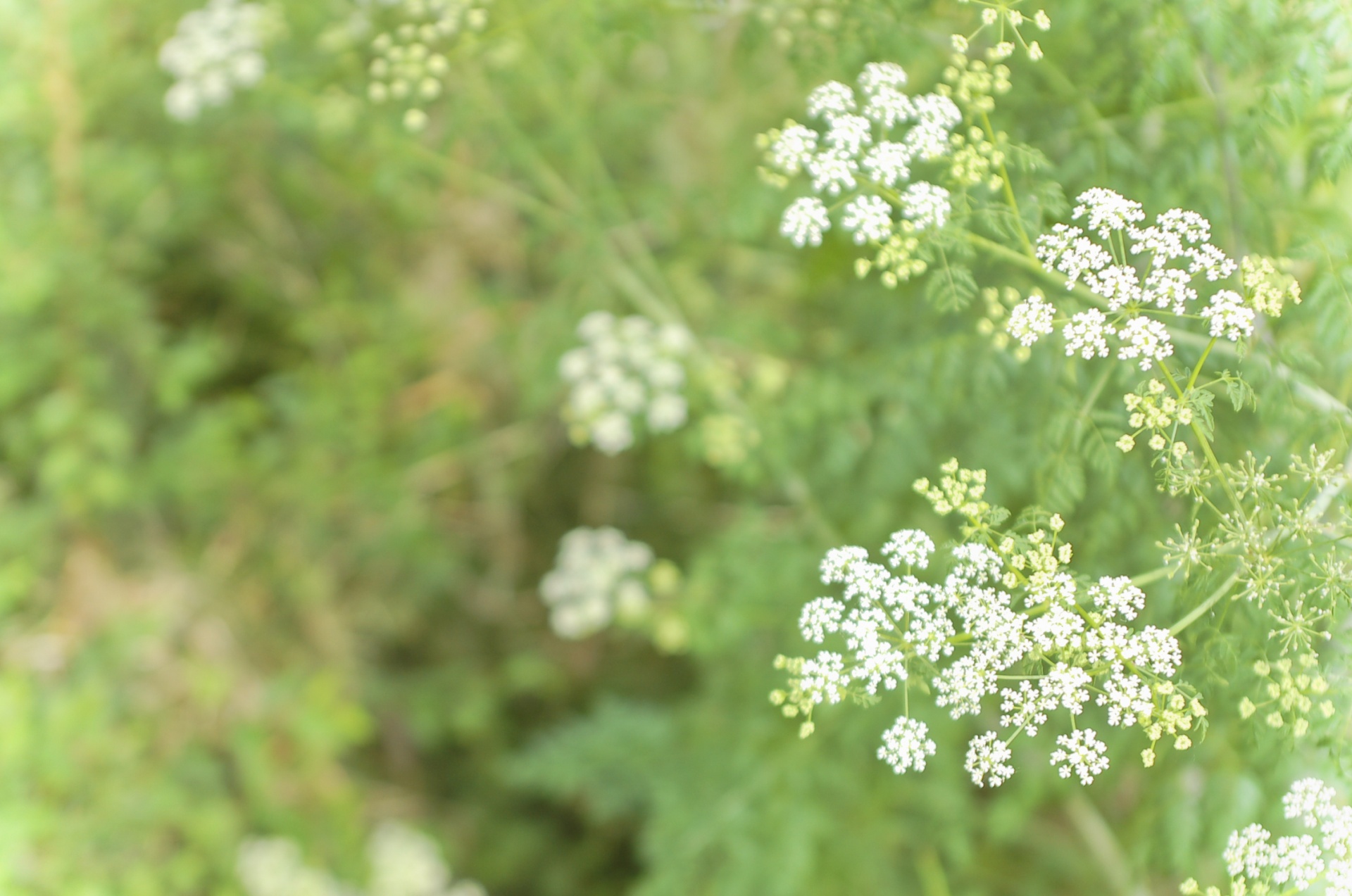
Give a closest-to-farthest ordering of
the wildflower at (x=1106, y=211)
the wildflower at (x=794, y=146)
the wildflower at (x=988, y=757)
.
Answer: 1. the wildflower at (x=988, y=757)
2. the wildflower at (x=1106, y=211)
3. the wildflower at (x=794, y=146)

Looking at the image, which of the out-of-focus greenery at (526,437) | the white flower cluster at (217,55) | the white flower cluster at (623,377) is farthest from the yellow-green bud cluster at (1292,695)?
the white flower cluster at (217,55)

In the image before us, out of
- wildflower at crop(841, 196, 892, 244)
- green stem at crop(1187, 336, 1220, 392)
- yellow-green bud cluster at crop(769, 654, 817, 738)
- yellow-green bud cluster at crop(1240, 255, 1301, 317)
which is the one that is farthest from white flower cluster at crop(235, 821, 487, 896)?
yellow-green bud cluster at crop(1240, 255, 1301, 317)

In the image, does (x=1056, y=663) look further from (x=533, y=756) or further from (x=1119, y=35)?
(x=533, y=756)

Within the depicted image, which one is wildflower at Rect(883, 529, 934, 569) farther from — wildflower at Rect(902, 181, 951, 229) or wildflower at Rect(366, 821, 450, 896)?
wildflower at Rect(366, 821, 450, 896)

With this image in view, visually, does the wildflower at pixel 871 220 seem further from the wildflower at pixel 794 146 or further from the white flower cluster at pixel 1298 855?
the white flower cluster at pixel 1298 855

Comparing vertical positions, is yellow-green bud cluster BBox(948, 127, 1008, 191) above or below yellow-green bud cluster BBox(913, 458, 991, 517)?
above

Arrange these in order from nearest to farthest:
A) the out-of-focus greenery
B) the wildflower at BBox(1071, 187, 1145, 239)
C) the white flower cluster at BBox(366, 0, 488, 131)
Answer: the wildflower at BBox(1071, 187, 1145, 239)
the out-of-focus greenery
the white flower cluster at BBox(366, 0, 488, 131)
